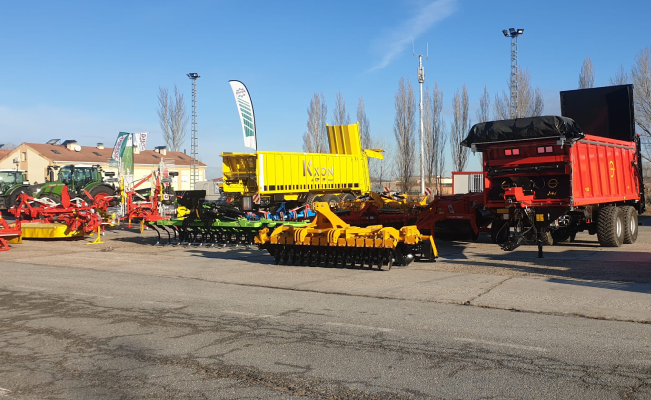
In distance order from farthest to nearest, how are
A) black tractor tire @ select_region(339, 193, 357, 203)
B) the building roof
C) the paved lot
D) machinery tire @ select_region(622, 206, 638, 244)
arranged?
1. the building roof
2. black tractor tire @ select_region(339, 193, 357, 203)
3. machinery tire @ select_region(622, 206, 638, 244)
4. the paved lot

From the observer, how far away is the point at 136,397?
473 centimetres

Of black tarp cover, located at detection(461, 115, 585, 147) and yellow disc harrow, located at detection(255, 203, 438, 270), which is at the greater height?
black tarp cover, located at detection(461, 115, 585, 147)

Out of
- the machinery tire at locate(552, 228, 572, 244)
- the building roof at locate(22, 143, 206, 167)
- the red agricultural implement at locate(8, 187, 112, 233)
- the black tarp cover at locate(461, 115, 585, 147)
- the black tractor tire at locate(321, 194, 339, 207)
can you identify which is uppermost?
the building roof at locate(22, 143, 206, 167)

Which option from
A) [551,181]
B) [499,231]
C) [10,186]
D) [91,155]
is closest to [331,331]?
[499,231]

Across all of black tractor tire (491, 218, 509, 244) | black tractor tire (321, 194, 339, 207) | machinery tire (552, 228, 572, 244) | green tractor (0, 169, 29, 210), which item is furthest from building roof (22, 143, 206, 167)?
black tractor tire (491, 218, 509, 244)

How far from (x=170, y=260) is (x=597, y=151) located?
1028 cm

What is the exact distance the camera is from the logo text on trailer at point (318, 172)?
25328mm

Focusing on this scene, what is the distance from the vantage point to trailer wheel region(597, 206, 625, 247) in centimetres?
1438

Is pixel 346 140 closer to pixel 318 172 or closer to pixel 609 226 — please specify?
pixel 318 172

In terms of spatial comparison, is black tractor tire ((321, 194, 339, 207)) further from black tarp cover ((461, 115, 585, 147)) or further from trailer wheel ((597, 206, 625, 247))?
trailer wheel ((597, 206, 625, 247))

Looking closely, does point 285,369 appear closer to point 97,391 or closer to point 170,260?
point 97,391

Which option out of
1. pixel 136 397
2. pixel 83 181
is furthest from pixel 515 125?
pixel 83 181

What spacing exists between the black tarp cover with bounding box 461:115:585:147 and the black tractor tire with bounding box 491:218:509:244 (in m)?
2.01

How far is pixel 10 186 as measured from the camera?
33.2 meters
